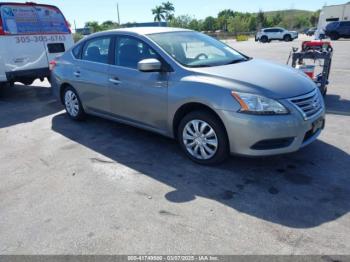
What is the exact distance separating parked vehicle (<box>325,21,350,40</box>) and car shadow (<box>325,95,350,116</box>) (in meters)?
28.7

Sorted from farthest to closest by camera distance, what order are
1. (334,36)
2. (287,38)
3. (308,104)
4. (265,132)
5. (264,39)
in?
(264,39) < (287,38) < (334,36) < (308,104) < (265,132)

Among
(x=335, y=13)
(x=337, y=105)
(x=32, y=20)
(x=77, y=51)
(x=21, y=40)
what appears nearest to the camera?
(x=77, y=51)

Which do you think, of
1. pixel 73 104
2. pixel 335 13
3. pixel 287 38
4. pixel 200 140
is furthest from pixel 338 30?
pixel 200 140

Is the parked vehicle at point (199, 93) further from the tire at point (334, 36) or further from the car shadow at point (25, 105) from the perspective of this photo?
the tire at point (334, 36)

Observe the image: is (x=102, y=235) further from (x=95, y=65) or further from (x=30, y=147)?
(x=95, y=65)

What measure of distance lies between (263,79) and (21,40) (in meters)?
5.96

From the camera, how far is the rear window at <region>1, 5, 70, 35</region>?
706cm

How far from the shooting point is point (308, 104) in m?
3.52

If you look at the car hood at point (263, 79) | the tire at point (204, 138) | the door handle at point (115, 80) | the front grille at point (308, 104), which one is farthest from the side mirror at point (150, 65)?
the front grille at point (308, 104)

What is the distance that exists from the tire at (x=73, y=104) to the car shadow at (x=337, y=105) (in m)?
4.49

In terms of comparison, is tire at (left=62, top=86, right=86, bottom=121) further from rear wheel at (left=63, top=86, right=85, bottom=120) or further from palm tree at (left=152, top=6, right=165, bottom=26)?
palm tree at (left=152, top=6, right=165, bottom=26)

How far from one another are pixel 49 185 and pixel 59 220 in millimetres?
781

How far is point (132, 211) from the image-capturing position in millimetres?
3053

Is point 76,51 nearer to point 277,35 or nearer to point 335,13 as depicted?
point 277,35
